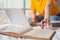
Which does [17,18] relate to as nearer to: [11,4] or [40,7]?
[40,7]

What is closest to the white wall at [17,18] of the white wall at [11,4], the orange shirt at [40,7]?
the orange shirt at [40,7]

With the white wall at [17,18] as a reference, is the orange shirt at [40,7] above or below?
above

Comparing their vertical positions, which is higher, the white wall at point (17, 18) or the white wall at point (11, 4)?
the white wall at point (11, 4)

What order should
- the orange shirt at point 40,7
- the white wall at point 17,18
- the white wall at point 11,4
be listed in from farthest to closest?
the white wall at point 11,4
the orange shirt at point 40,7
the white wall at point 17,18

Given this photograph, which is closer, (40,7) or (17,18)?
(17,18)

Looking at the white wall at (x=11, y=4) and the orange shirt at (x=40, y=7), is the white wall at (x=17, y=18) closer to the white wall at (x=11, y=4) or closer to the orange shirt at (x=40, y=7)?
the orange shirt at (x=40, y=7)

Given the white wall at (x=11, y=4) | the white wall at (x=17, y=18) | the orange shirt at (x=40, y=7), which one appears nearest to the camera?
the white wall at (x=17, y=18)

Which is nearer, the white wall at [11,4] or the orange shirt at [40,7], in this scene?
the orange shirt at [40,7]

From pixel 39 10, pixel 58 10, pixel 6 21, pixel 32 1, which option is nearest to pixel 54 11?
pixel 58 10

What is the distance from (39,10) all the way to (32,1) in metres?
0.18

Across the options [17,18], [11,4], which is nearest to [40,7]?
[17,18]

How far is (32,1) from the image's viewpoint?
2221 mm

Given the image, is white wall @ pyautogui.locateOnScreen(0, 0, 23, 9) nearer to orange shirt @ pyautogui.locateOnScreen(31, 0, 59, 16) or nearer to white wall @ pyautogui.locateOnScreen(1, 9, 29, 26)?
orange shirt @ pyautogui.locateOnScreen(31, 0, 59, 16)

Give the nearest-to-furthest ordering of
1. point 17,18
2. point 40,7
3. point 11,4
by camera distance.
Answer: point 17,18 < point 40,7 < point 11,4
